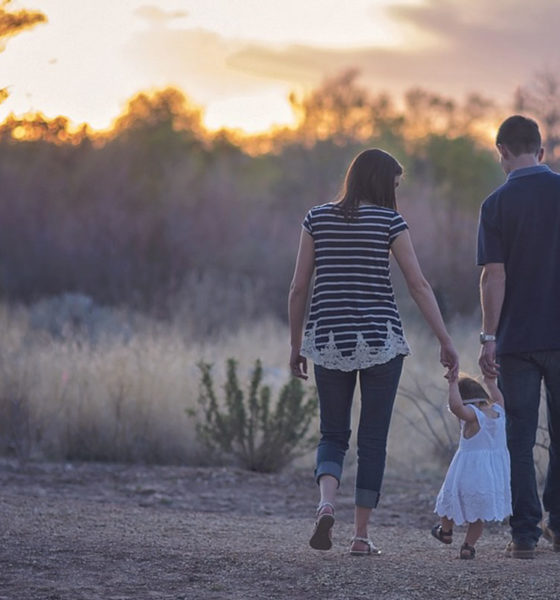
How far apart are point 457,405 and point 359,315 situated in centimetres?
63

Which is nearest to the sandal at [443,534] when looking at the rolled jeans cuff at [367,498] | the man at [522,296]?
the man at [522,296]

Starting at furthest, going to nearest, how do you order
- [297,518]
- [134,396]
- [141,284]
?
[141,284], [134,396], [297,518]

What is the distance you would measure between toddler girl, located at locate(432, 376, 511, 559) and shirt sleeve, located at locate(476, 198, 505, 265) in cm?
58

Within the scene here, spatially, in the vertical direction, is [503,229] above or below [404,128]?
below

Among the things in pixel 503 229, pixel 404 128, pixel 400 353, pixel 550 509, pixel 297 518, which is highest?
pixel 404 128

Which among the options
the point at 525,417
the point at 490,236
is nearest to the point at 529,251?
the point at 490,236

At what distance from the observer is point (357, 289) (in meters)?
5.50

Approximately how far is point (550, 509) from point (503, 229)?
1.39m

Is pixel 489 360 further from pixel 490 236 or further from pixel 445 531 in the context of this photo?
pixel 445 531

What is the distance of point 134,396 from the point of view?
1095cm

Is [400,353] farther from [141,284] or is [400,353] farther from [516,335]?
[141,284]

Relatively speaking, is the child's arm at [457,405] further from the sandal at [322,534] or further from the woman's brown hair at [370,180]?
the woman's brown hair at [370,180]

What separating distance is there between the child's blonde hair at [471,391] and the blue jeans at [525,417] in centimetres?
11

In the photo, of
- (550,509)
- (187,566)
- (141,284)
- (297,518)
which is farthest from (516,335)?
(141,284)
